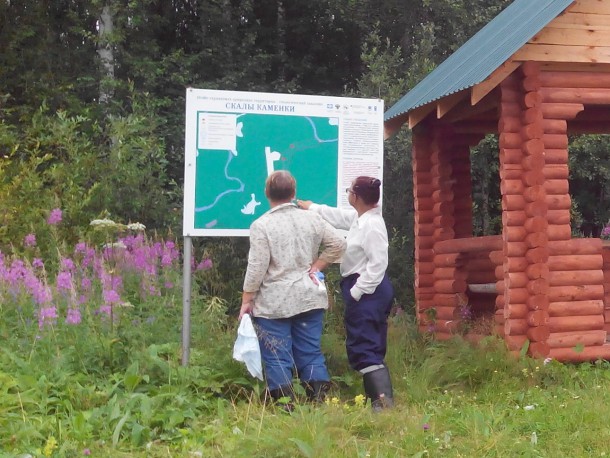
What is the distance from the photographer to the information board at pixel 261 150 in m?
6.02

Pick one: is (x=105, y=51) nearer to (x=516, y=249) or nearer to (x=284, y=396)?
(x=516, y=249)

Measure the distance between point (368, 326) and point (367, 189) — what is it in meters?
0.98

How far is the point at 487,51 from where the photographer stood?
7.82 metres

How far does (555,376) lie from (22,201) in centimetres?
721

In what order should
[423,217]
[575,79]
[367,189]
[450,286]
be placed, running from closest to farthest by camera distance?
[367,189], [575,79], [450,286], [423,217]

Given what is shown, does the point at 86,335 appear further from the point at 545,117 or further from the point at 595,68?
the point at 595,68

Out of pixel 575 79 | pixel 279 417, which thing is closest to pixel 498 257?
pixel 575 79

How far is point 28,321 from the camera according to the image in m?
5.86

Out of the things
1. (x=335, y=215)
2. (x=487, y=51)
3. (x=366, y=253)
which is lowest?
(x=366, y=253)

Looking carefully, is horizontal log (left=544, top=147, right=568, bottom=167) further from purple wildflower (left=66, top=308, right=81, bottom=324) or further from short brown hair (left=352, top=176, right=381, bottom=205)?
purple wildflower (left=66, top=308, right=81, bottom=324)

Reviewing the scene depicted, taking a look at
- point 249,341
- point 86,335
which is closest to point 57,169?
point 86,335

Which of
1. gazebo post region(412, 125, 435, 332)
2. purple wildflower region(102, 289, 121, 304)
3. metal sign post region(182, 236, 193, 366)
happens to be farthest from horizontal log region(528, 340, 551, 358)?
purple wildflower region(102, 289, 121, 304)

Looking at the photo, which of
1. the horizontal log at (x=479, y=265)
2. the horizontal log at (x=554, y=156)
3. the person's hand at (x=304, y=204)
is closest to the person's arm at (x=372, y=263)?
the person's hand at (x=304, y=204)

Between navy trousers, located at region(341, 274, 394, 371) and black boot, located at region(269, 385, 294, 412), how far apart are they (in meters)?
0.52
